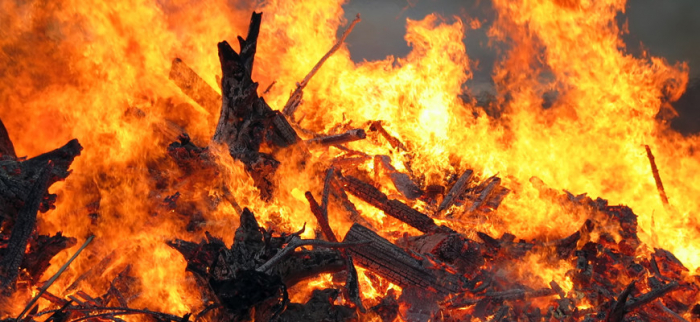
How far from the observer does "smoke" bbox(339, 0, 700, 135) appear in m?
9.82

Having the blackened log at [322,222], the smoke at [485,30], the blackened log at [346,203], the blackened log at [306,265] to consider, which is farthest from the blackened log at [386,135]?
the smoke at [485,30]

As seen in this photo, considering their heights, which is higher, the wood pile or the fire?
the fire

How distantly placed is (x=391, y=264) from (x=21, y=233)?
407 centimetres

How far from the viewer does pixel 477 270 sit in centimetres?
550

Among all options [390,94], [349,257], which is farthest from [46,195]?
[390,94]

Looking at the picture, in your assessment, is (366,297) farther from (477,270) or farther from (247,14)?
(247,14)

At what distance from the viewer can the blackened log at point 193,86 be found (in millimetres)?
7113

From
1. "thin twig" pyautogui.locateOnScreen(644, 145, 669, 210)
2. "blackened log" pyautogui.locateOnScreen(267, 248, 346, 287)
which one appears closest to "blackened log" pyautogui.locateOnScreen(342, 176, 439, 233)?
"blackened log" pyautogui.locateOnScreen(267, 248, 346, 287)

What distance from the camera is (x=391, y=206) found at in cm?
633

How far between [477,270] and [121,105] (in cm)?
651

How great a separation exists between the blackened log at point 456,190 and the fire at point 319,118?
0.29m

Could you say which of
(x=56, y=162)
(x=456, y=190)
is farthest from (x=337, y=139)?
(x=56, y=162)

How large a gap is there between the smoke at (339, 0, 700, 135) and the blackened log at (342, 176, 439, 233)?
6.70 m

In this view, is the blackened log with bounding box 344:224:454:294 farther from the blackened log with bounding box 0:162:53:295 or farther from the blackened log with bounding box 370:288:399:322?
the blackened log with bounding box 0:162:53:295
